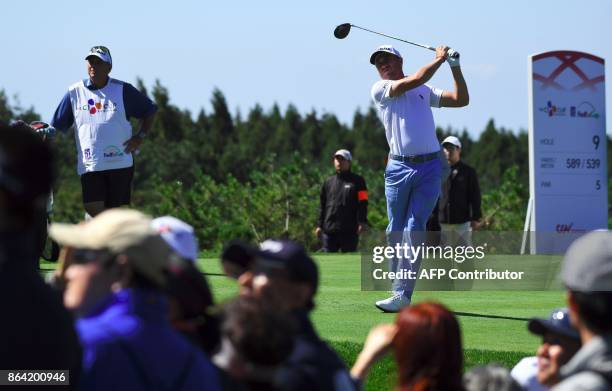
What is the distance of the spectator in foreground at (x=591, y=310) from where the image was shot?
3.77 m

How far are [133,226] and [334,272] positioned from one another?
1188cm

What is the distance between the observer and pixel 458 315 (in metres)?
10.9

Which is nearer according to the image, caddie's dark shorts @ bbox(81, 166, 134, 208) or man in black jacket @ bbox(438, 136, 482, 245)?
caddie's dark shorts @ bbox(81, 166, 134, 208)

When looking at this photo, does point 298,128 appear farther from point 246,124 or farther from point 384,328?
point 384,328

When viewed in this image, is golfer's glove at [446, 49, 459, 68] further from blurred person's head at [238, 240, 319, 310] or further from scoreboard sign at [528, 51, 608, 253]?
scoreboard sign at [528, 51, 608, 253]

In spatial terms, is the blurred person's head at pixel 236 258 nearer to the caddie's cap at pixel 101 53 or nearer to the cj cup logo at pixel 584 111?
the caddie's cap at pixel 101 53

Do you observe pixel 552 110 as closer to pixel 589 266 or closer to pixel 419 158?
pixel 419 158

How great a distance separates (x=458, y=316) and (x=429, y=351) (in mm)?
6465

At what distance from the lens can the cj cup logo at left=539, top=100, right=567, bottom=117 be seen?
24.3 metres

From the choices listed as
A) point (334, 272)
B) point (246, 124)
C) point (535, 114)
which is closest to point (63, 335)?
point (334, 272)

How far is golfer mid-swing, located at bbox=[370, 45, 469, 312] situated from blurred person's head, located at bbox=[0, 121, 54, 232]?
25.6ft

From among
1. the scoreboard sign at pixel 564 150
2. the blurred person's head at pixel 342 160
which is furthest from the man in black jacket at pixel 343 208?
the scoreboard sign at pixel 564 150

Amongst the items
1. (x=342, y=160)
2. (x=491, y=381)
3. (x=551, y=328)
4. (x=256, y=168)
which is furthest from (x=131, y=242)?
(x=256, y=168)

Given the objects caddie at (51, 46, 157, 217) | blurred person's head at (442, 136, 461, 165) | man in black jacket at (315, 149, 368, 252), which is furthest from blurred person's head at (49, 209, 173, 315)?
man in black jacket at (315, 149, 368, 252)
